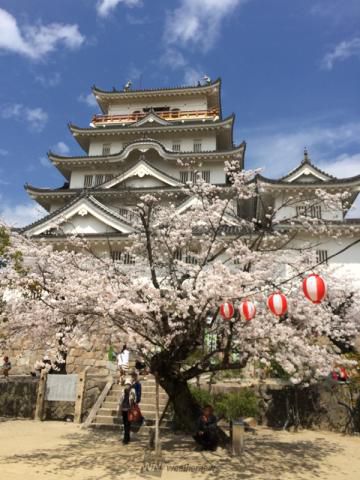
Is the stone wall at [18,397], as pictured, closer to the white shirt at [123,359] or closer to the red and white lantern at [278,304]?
the white shirt at [123,359]

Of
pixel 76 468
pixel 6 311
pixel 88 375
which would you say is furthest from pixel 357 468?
pixel 6 311

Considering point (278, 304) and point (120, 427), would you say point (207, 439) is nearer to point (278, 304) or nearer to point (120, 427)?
point (278, 304)

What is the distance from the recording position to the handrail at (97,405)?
1156cm

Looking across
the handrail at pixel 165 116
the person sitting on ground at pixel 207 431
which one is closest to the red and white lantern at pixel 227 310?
the person sitting on ground at pixel 207 431

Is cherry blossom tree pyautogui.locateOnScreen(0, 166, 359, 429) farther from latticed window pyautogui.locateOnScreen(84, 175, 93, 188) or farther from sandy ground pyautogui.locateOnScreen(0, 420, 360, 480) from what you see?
latticed window pyautogui.locateOnScreen(84, 175, 93, 188)

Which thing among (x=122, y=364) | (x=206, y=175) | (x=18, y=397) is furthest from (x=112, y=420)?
(x=206, y=175)

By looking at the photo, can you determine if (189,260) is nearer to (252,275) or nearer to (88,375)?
(252,275)

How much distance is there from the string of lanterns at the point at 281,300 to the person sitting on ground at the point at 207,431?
7.92 ft

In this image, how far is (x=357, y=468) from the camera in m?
7.93

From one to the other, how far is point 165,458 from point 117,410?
4499 millimetres

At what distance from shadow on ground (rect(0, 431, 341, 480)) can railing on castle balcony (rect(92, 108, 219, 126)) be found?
2300 centimetres

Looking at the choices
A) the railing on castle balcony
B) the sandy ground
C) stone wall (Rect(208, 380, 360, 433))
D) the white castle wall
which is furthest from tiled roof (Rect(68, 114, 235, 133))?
the sandy ground

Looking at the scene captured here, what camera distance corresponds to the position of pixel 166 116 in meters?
28.5

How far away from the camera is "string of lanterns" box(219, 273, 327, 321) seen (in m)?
6.45
